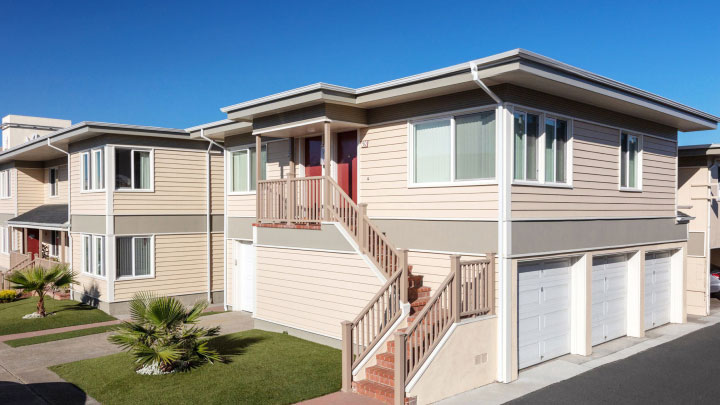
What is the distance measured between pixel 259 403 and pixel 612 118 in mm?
10337

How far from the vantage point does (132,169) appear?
1844cm

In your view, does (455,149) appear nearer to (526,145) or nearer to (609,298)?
(526,145)

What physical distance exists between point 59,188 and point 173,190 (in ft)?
29.7

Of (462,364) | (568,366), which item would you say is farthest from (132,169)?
(568,366)

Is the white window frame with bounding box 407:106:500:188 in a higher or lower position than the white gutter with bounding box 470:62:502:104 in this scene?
lower

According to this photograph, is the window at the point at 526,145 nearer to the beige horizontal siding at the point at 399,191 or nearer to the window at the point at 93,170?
the beige horizontal siding at the point at 399,191

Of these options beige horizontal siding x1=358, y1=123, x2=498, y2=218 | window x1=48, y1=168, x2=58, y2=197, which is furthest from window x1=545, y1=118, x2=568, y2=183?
window x1=48, y1=168, x2=58, y2=197

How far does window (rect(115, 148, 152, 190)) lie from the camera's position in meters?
18.3

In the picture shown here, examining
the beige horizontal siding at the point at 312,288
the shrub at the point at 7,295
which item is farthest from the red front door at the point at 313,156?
the shrub at the point at 7,295

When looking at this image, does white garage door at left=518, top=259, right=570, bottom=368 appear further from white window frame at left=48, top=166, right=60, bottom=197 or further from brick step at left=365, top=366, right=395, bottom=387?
white window frame at left=48, top=166, right=60, bottom=197

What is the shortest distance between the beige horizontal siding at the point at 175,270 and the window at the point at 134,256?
0.26 metres

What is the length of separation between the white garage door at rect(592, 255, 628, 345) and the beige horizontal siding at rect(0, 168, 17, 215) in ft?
82.0

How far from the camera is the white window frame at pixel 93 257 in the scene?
18.5m

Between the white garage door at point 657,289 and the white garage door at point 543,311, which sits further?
the white garage door at point 657,289
